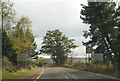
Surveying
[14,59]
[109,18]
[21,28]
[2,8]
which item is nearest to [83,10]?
[109,18]

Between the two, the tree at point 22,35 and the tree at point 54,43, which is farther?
the tree at point 54,43

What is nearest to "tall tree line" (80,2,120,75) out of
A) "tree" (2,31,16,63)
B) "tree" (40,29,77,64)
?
"tree" (2,31,16,63)

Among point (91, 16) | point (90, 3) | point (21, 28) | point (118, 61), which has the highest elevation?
point (90, 3)

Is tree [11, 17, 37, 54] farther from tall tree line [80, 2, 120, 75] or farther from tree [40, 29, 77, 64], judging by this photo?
tree [40, 29, 77, 64]

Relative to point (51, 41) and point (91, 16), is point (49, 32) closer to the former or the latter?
point (51, 41)

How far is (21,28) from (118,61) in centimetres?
1887

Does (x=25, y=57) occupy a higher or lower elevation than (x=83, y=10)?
lower

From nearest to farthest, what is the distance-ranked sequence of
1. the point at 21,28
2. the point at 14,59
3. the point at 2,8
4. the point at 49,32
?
the point at 2,8 → the point at 21,28 → the point at 14,59 → the point at 49,32

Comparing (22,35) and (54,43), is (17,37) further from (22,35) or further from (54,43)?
(54,43)

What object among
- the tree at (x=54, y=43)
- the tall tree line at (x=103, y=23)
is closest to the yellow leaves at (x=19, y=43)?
the tall tree line at (x=103, y=23)

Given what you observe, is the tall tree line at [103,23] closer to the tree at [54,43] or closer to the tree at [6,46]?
the tree at [6,46]

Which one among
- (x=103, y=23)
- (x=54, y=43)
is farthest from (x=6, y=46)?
(x=54, y=43)

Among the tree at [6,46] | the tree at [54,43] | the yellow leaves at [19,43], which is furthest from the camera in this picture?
the tree at [54,43]

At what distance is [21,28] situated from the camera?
110ft
